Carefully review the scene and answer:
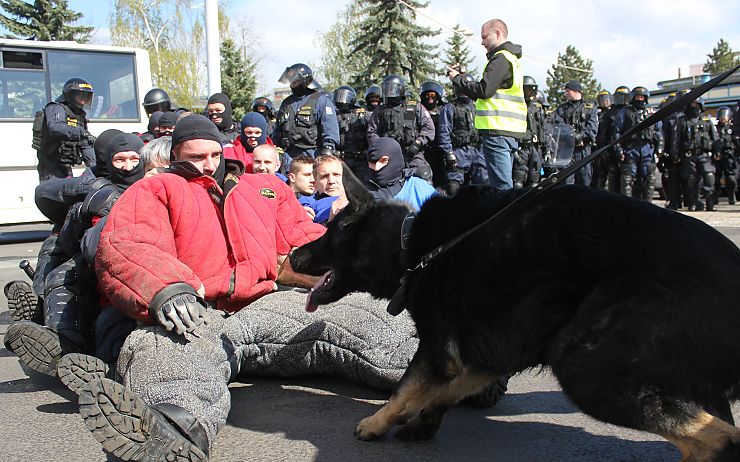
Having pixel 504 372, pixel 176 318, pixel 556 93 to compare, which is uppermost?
pixel 556 93

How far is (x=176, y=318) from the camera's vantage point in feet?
9.84

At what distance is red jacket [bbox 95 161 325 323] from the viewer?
3127 millimetres

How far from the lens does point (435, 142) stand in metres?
11.5

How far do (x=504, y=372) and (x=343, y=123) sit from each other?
10.7 meters

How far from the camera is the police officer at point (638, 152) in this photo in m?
13.4

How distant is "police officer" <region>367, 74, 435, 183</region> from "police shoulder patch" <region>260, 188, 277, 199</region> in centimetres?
628

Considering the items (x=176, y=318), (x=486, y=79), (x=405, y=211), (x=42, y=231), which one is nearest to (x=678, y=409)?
(x=405, y=211)

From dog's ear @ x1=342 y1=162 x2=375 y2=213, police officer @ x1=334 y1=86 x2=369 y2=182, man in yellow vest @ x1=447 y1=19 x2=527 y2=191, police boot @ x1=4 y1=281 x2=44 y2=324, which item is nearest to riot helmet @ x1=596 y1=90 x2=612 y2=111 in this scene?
police officer @ x1=334 y1=86 x2=369 y2=182

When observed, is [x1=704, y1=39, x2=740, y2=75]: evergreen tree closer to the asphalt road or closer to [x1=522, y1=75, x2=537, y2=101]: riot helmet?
[x1=522, y1=75, x2=537, y2=101]: riot helmet

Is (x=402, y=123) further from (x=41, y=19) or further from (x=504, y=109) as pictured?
(x=41, y=19)

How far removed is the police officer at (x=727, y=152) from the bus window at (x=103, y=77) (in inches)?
493

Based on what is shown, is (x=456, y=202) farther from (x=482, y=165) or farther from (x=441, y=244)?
(x=482, y=165)

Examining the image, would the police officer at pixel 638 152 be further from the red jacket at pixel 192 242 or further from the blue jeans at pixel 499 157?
the red jacket at pixel 192 242

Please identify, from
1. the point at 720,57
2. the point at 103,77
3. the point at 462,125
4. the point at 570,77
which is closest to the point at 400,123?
the point at 462,125
